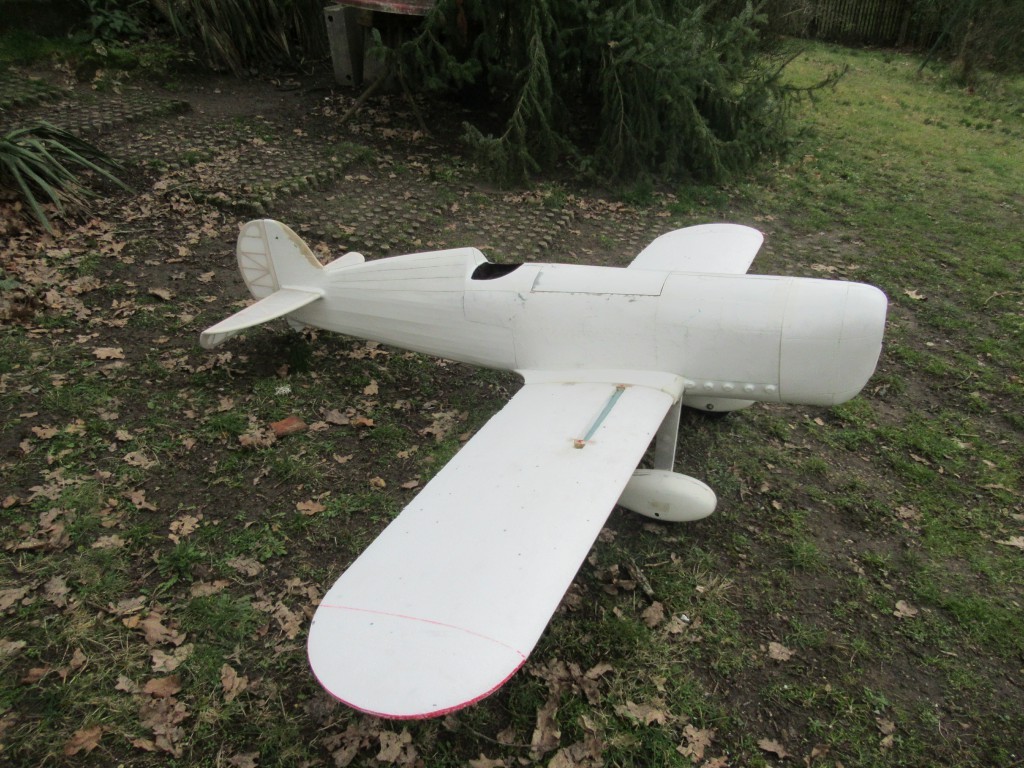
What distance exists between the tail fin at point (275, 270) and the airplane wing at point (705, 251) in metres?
2.26

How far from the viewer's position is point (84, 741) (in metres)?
2.53

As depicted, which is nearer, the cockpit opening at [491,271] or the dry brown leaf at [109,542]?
the dry brown leaf at [109,542]

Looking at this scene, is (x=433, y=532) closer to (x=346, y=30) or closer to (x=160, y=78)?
(x=346, y=30)

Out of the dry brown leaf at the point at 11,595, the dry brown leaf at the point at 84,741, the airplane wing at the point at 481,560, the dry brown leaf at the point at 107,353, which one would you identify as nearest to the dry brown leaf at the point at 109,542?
the dry brown leaf at the point at 11,595

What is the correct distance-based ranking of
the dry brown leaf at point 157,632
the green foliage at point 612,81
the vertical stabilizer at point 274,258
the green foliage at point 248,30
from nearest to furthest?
the dry brown leaf at point 157,632, the vertical stabilizer at point 274,258, the green foliage at point 612,81, the green foliage at point 248,30

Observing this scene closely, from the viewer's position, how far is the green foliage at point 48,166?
Result: 595 cm

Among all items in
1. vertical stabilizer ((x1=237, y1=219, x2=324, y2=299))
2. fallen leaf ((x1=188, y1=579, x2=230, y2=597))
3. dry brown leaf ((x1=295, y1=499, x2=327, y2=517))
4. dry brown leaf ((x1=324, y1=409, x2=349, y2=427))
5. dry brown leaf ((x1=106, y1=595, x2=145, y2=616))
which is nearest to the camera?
dry brown leaf ((x1=106, y1=595, x2=145, y2=616))

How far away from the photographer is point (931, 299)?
19.6 feet

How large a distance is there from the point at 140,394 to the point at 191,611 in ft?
6.36

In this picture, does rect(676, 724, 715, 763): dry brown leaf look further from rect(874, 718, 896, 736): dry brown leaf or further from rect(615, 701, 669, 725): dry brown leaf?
rect(874, 718, 896, 736): dry brown leaf

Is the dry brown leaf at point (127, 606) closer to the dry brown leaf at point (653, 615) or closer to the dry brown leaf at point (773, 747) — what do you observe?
the dry brown leaf at point (653, 615)

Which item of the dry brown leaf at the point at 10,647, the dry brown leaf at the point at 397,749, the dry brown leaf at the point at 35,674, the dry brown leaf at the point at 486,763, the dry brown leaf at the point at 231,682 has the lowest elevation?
the dry brown leaf at the point at 486,763

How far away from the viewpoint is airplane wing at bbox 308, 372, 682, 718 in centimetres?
201

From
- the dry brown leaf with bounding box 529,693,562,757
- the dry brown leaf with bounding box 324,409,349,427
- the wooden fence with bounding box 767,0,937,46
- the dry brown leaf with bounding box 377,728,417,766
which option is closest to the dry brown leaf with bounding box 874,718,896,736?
the dry brown leaf with bounding box 529,693,562,757
